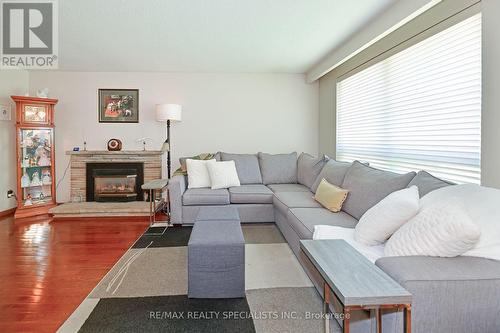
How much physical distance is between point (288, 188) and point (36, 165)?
4076mm

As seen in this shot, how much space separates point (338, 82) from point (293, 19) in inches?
78.5

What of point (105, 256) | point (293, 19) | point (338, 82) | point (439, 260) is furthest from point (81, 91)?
point (439, 260)

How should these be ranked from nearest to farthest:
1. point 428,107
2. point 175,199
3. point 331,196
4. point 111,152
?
point 428,107 < point 331,196 < point 175,199 < point 111,152

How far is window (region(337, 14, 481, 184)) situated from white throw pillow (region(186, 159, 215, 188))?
222cm

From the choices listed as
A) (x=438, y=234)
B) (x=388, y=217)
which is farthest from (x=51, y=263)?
(x=438, y=234)

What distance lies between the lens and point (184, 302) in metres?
2.14

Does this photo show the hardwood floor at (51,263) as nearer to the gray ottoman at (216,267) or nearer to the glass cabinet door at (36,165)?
the glass cabinet door at (36,165)

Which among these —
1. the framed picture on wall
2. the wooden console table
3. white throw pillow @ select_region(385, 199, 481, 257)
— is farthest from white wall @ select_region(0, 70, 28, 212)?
white throw pillow @ select_region(385, 199, 481, 257)

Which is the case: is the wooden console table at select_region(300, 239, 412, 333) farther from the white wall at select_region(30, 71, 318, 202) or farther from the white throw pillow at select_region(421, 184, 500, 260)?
the white wall at select_region(30, 71, 318, 202)

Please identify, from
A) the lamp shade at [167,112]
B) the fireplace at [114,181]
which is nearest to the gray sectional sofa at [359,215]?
the lamp shade at [167,112]

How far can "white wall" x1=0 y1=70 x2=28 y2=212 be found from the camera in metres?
4.69

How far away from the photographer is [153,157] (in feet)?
17.6

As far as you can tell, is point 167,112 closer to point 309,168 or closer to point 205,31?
point 205,31

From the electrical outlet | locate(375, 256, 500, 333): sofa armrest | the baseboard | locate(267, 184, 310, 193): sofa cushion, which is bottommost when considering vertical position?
the baseboard
